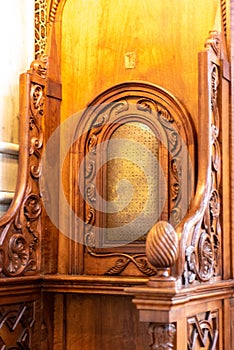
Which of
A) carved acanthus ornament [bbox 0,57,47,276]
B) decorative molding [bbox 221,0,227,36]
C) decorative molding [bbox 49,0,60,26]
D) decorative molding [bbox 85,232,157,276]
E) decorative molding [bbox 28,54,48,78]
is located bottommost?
decorative molding [bbox 85,232,157,276]

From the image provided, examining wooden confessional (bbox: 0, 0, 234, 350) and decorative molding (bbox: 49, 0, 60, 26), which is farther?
decorative molding (bbox: 49, 0, 60, 26)

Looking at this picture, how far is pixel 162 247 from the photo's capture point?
6.58 feet

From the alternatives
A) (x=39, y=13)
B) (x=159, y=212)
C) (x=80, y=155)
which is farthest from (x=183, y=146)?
(x=39, y=13)

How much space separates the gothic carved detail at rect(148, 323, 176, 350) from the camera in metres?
2.00

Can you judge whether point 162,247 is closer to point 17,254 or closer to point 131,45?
point 17,254

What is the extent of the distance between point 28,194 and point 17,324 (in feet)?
1.53

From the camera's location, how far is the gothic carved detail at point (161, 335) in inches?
78.8

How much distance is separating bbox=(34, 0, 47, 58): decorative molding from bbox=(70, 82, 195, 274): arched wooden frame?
0.31 m

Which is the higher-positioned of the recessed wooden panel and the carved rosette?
the recessed wooden panel

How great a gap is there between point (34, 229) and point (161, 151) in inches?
21.5

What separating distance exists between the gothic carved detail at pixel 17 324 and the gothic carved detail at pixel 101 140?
1.04 ft

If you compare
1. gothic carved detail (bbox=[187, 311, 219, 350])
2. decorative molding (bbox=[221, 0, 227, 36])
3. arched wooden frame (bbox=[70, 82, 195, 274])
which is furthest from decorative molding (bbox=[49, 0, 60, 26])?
gothic carved detail (bbox=[187, 311, 219, 350])

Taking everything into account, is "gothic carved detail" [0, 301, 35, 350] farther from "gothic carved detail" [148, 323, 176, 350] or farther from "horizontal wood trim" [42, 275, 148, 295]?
"gothic carved detail" [148, 323, 176, 350]

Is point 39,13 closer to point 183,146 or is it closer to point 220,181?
point 183,146
